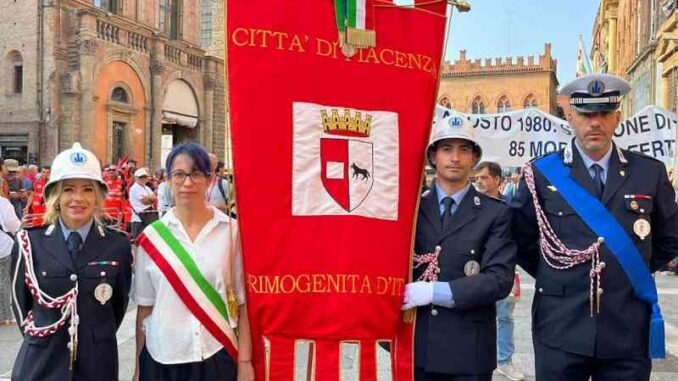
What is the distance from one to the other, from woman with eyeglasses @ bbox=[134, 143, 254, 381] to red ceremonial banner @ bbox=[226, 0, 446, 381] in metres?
0.10

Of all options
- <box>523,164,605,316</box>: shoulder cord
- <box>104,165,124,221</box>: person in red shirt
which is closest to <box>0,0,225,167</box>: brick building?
<box>104,165,124,221</box>: person in red shirt

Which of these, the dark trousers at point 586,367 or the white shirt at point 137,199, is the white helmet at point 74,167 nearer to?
the dark trousers at point 586,367

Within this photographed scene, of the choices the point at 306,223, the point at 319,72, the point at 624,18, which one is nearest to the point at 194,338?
the point at 306,223

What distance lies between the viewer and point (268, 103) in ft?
10.1

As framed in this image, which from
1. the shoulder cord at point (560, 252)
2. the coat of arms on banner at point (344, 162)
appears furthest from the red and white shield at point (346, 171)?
the shoulder cord at point (560, 252)

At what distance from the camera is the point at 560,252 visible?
3.15 m

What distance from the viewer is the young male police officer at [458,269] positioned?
9.78ft

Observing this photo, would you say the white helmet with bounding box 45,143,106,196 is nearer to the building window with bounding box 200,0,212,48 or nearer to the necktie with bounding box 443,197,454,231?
the necktie with bounding box 443,197,454,231

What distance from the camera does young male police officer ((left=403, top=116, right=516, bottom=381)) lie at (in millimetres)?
2982

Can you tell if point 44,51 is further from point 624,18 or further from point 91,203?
point 624,18

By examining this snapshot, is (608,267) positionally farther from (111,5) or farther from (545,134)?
(111,5)

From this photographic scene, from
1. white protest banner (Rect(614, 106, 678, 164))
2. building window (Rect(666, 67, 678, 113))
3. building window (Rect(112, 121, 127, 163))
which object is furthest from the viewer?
building window (Rect(112, 121, 127, 163))

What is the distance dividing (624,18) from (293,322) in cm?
4223

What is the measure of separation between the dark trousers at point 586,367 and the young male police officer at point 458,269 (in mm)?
309
